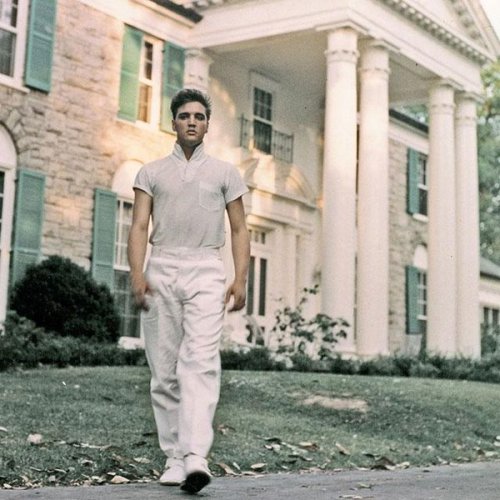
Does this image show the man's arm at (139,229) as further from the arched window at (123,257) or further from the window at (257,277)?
the window at (257,277)

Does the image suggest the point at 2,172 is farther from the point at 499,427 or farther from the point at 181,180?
the point at 181,180

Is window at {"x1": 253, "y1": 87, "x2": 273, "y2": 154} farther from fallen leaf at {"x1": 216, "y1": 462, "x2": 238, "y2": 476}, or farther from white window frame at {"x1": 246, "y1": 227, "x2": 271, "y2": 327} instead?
fallen leaf at {"x1": 216, "y1": 462, "x2": 238, "y2": 476}

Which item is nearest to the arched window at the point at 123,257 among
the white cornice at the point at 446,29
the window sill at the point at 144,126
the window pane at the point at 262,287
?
the window sill at the point at 144,126

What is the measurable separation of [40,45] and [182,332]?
11.8 m

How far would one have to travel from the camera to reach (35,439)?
670 cm

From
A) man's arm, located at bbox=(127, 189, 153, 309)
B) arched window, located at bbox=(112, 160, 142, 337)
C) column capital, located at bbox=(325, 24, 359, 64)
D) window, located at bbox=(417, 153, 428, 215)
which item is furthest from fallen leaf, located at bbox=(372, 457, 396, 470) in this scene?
window, located at bbox=(417, 153, 428, 215)

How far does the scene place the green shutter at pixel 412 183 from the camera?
2561cm

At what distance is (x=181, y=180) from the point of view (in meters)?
5.00

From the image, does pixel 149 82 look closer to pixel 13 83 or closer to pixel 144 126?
pixel 144 126

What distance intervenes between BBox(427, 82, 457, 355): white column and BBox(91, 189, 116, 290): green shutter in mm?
6946

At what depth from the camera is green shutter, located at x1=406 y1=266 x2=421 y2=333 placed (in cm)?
2455

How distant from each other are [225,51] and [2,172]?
19.8ft

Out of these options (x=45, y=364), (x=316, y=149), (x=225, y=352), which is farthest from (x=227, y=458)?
(x=316, y=149)

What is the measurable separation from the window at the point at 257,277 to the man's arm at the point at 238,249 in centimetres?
1533
